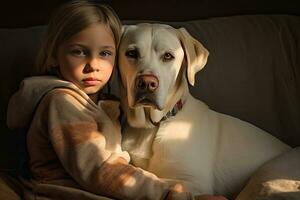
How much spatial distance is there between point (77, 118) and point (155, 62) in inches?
12.1

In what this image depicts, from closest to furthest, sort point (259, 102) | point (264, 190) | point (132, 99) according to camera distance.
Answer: point (264, 190)
point (132, 99)
point (259, 102)

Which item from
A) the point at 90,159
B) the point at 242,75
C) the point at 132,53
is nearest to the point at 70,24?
the point at 132,53

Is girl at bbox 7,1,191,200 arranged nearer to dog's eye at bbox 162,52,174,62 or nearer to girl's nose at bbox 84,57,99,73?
girl's nose at bbox 84,57,99,73

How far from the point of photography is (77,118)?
154 centimetres

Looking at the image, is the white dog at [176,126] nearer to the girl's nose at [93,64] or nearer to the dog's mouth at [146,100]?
the dog's mouth at [146,100]

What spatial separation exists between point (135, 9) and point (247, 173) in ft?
3.37

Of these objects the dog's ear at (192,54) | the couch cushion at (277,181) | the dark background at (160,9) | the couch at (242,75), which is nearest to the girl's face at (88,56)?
the dog's ear at (192,54)

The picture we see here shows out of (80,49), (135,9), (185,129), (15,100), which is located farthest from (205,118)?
(135,9)

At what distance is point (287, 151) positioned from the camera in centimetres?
180

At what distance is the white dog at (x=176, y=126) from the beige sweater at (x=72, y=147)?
11 centimetres

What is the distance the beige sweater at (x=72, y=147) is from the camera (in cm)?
148

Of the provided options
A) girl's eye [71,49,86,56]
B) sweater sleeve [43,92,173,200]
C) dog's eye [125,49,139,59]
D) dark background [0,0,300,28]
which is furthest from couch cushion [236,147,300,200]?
dark background [0,0,300,28]

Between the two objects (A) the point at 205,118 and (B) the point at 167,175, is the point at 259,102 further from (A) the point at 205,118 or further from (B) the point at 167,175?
(B) the point at 167,175

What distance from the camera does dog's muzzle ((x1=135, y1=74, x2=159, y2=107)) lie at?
1570 mm
